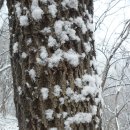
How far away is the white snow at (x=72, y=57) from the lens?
1.97 m

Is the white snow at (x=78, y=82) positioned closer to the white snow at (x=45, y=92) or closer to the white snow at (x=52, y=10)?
the white snow at (x=45, y=92)

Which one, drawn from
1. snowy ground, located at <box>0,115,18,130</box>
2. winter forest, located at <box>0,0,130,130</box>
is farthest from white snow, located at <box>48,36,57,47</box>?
snowy ground, located at <box>0,115,18,130</box>

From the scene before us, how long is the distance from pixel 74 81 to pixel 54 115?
223 mm

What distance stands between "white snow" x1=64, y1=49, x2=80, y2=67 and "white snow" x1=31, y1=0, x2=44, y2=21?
259 mm

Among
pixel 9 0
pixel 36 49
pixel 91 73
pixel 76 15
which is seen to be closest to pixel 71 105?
pixel 91 73

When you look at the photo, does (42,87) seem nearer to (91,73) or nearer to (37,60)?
(37,60)

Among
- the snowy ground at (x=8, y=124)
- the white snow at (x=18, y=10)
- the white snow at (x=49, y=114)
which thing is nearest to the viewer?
the white snow at (x=49, y=114)

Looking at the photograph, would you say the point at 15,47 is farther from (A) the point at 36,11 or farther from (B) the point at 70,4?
(B) the point at 70,4

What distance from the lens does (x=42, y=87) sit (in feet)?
6.39

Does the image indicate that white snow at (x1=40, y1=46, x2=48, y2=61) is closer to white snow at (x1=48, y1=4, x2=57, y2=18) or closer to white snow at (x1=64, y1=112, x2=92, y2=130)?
white snow at (x1=48, y1=4, x2=57, y2=18)

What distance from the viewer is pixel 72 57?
6.47 ft

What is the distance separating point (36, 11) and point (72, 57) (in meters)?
0.33

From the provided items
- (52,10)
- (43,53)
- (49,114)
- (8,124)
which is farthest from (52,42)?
(8,124)

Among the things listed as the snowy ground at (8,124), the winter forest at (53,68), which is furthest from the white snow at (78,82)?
the snowy ground at (8,124)
